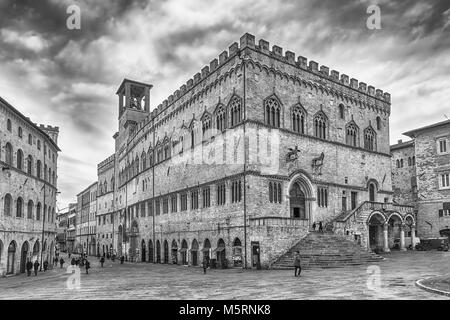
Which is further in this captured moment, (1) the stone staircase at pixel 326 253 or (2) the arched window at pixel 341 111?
(2) the arched window at pixel 341 111

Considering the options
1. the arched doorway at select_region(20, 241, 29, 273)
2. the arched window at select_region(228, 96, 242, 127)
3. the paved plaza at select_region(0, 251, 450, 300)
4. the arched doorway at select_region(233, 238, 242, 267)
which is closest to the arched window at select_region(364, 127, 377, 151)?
the arched window at select_region(228, 96, 242, 127)

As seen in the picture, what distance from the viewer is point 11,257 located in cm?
3497

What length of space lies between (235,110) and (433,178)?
26.9m

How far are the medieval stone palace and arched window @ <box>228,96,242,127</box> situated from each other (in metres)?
0.10

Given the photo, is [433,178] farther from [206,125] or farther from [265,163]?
[206,125]

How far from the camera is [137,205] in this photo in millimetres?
55750

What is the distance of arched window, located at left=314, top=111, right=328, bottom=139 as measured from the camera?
39.0 m

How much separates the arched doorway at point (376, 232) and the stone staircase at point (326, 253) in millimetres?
5946

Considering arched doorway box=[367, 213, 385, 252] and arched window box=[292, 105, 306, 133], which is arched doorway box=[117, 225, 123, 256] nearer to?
arched window box=[292, 105, 306, 133]

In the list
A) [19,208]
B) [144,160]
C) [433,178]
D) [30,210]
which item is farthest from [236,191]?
[433,178]

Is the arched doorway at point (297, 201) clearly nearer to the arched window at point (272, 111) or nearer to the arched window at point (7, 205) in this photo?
the arched window at point (272, 111)

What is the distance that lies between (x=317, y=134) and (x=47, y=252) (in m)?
28.9

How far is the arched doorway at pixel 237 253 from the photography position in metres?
33.0

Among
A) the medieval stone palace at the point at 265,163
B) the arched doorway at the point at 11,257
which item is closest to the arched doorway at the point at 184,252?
the medieval stone palace at the point at 265,163
